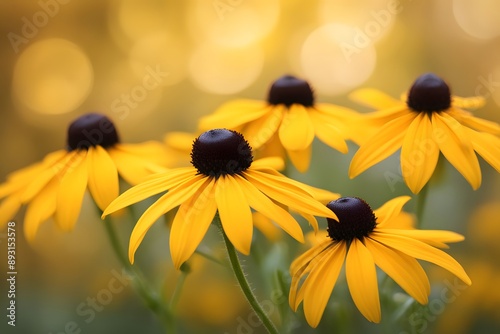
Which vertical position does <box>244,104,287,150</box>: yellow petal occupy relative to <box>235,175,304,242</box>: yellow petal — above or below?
below

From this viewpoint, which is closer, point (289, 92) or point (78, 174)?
point (78, 174)

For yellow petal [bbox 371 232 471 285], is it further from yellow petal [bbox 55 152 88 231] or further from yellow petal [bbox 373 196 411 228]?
yellow petal [bbox 55 152 88 231]

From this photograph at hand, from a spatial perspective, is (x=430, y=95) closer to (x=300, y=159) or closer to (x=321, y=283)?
(x=300, y=159)

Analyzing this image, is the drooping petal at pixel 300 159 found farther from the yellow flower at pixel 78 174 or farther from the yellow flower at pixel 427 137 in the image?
the yellow flower at pixel 78 174

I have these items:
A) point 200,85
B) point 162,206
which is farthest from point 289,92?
point 200,85

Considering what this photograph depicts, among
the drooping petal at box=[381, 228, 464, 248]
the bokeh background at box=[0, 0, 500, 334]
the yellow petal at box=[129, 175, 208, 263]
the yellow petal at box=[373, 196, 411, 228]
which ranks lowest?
the bokeh background at box=[0, 0, 500, 334]

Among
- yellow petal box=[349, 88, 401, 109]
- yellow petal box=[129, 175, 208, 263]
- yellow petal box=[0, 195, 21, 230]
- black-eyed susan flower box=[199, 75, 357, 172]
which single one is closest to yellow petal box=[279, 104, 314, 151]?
black-eyed susan flower box=[199, 75, 357, 172]

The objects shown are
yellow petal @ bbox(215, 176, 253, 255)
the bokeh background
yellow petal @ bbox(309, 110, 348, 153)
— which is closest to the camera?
yellow petal @ bbox(215, 176, 253, 255)

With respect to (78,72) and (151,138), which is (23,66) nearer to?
(78,72)
